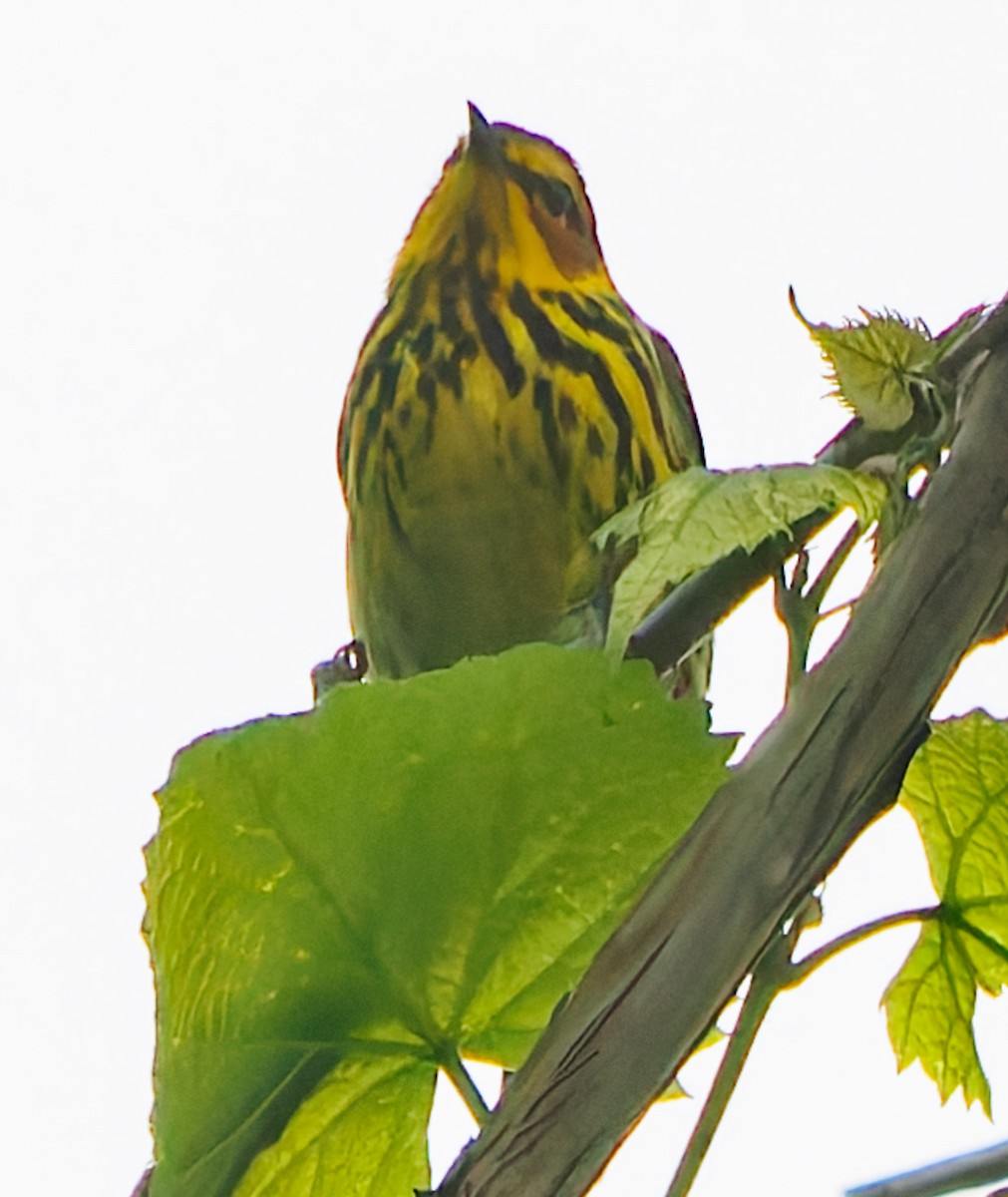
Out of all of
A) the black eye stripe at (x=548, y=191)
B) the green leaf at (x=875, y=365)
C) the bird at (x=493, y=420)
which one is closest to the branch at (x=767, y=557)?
the green leaf at (x=875, y=365)

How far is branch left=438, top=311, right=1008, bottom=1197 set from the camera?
0.88 feet

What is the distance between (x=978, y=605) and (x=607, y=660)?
0.22ft

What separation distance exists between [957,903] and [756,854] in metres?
0.11

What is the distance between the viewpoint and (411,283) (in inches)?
45.0

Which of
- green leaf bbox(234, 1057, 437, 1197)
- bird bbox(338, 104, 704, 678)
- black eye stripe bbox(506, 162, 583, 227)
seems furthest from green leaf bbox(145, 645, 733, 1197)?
black eye stripe bbox(506, 162, 583, 227)

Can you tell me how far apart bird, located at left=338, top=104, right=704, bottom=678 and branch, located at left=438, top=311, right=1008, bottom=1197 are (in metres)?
0.53

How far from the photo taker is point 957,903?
36 centimetres

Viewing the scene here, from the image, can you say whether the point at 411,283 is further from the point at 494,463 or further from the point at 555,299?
the point at 494,463

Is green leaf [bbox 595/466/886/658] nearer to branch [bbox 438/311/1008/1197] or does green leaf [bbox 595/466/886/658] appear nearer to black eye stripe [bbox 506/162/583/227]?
branch [bbox 438/311/1008/1197]

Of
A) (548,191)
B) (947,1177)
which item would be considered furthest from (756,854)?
(548,191)

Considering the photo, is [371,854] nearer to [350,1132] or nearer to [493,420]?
[350,1132]

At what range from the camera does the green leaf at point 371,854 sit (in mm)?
313

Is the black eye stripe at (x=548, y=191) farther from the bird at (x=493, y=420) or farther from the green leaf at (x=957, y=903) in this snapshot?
the green leaf at (x=957, y=903)

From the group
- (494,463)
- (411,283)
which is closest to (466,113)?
(411,283)
